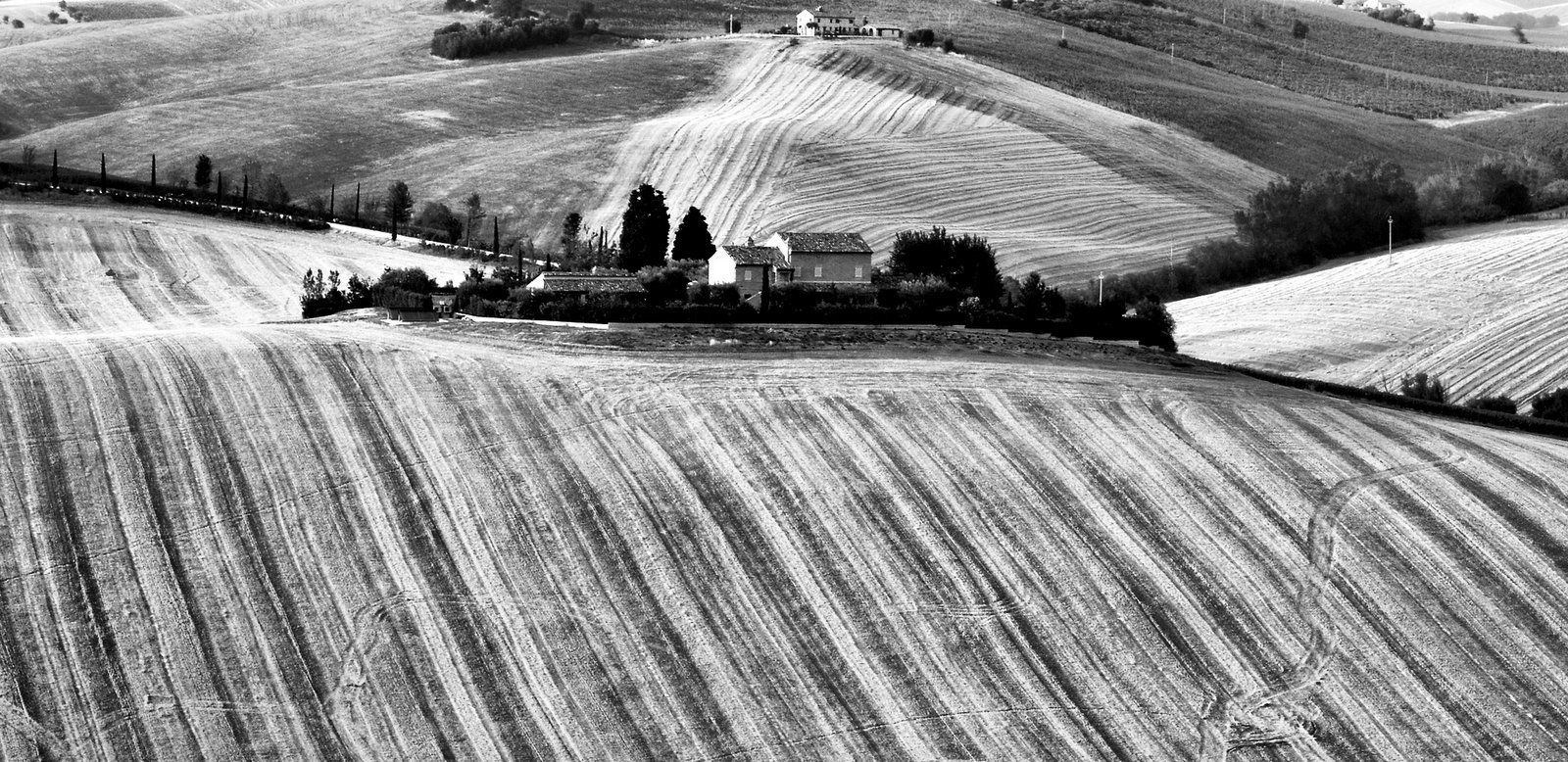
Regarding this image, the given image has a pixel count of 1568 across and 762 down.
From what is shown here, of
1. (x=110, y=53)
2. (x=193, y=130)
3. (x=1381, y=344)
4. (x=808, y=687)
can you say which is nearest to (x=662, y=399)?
(x=808, y=687)

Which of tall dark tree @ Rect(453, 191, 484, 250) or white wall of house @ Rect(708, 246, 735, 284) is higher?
white wall of house @ Rect(708, 246, 735, 284)

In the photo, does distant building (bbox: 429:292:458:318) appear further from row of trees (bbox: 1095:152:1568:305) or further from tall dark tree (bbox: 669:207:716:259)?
row of trees (bbox: 1095:152:1568:305)

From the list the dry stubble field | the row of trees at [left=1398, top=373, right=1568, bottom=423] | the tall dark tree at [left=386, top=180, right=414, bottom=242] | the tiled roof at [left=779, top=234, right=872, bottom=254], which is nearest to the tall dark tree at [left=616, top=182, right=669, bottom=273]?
the tiled roof at [left=779, top=234, right=872, bottom=254]

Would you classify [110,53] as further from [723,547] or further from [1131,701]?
[1131,701]

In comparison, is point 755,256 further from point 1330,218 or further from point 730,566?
point 1330,218

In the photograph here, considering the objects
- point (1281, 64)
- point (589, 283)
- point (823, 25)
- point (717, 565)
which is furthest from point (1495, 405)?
point (1281, 64)

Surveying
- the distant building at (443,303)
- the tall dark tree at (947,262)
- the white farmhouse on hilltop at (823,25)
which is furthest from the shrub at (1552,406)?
the white farmhouse on hilltop at (823,25)

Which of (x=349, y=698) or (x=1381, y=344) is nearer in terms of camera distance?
(x=349, y=698)
